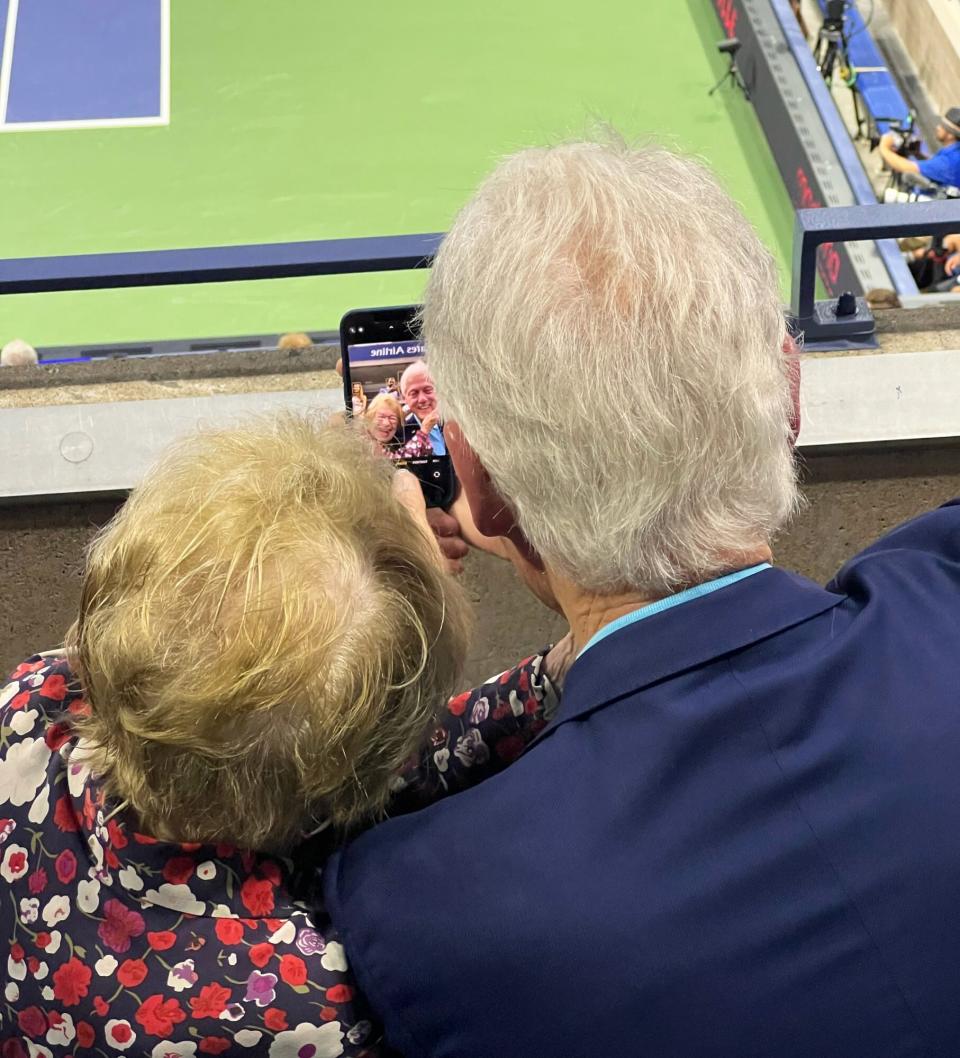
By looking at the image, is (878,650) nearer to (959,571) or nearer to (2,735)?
(959,571)

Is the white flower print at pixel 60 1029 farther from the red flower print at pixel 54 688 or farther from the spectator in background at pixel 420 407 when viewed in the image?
the spectator in background at pixel 420 407

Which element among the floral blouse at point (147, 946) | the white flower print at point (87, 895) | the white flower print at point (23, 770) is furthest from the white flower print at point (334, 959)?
the white flower print at point (23, 770)

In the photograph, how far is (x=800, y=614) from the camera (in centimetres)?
107

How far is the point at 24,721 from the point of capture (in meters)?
1.24

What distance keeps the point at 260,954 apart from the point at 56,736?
0.30 metres

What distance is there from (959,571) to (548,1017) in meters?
0.54

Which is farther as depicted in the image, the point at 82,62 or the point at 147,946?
the point at 82,62

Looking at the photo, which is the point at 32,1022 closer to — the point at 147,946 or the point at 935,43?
the point at 147,946

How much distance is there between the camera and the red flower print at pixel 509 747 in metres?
1.40

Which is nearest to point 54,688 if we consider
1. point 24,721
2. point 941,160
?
point 24,721

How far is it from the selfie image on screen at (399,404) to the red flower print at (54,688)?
0.54m

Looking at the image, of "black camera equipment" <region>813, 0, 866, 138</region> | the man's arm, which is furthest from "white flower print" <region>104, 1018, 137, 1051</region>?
"black camera equipment" <region>813, 0, 866, 138</region>

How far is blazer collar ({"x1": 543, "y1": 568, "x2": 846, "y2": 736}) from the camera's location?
3.45 ft

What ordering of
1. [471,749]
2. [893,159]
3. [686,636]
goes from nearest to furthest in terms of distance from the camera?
[686,636] → [471,749] → [893,159]
